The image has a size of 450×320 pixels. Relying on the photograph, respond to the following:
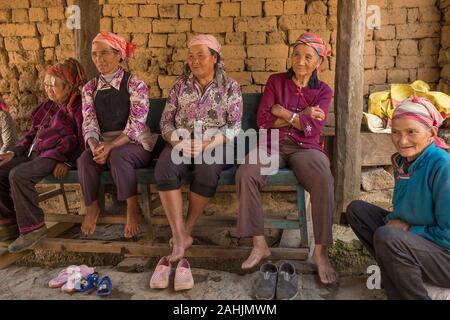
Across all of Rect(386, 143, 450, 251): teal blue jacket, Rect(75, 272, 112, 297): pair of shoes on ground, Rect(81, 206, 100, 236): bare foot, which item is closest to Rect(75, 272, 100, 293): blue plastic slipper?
Rect(75, 272, 112, 297): pair of shoes on ground

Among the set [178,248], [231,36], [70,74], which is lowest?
[178,248]

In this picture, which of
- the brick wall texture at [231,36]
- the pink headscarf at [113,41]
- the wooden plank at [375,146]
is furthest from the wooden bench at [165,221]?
the brick wall texture at [231,36]

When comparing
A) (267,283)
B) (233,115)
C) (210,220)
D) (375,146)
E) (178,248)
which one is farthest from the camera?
(375,146)

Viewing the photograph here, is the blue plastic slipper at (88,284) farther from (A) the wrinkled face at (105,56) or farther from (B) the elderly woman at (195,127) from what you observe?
(A) the wrinkled face at (105,56)

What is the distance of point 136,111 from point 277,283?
178cm

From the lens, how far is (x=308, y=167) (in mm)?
2809

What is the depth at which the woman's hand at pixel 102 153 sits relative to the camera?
3.06 metres

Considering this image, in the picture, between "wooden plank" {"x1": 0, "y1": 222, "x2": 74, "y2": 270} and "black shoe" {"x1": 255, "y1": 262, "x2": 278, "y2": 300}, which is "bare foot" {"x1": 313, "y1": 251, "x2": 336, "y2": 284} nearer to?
"black shoe" {"x1": 255, "y1": 262, "x2": 278, "y2": 300}

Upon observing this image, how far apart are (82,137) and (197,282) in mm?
1659

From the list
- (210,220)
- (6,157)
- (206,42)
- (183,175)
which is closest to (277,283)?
(210,220)

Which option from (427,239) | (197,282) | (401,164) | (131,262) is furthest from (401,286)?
(131,262)

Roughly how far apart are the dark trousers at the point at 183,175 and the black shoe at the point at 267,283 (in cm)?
71

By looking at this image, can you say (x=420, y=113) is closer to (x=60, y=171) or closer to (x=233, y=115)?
(x=233, y=115)

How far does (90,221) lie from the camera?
3248 mm
